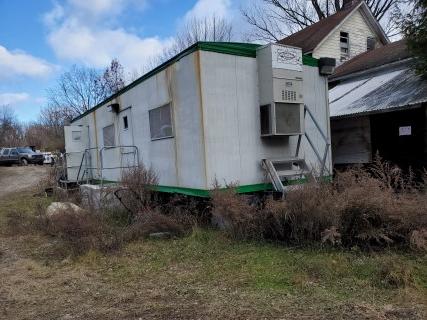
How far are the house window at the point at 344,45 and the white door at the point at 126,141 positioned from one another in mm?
→ 14398

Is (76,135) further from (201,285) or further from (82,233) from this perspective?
(201,285)

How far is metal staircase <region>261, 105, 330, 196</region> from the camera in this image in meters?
7.69

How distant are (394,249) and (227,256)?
2.16 meters

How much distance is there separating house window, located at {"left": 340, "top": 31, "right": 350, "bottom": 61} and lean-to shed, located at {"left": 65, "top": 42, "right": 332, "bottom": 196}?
13718 mm

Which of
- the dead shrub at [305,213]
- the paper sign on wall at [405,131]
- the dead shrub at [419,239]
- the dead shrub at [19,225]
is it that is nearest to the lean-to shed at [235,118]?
the dead shrub at [305,213]

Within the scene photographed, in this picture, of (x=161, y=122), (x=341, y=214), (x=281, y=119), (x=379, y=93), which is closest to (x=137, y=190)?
(x=161, y=122)

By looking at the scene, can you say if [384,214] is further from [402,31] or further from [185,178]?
[402,31]

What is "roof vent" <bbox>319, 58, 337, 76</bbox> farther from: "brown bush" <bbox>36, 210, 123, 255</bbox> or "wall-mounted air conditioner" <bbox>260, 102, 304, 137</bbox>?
"brown bush" <bbox>36, 210, 123, 255</bbox>

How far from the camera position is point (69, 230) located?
6988 mm

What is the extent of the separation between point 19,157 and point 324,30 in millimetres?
27158

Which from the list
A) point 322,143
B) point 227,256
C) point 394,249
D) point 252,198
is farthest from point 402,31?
point 227,256

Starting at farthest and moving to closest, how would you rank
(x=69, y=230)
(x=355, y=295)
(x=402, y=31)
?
1. (x=402, y=31)
2. (x=69, y=230)
3. (x=355, y=295)

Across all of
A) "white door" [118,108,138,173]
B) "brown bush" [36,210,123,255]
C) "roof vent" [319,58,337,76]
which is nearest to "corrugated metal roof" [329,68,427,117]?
"roof vent" [319,58,337,76]

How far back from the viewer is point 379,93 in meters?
12.5
